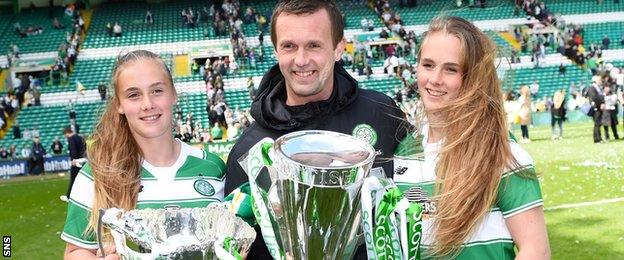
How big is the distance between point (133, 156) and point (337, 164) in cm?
125

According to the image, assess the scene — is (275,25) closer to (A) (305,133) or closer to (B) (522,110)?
(A) (305,133)

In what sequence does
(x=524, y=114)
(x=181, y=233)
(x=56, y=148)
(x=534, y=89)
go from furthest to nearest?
(x=534, y=89), (x=56, y=148), (x=524, y=114), (x=181, y=233)

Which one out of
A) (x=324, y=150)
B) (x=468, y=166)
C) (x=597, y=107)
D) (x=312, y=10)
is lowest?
(x=597, y=107)

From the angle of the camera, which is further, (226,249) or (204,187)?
(204,187)

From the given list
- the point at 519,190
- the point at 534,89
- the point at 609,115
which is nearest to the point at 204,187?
the point at 519,190

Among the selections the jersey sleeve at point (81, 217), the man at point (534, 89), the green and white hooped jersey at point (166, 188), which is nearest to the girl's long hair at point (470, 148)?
the green and white hooped jersey at point (166, 188)

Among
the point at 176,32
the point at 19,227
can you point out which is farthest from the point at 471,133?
the point at 176,32

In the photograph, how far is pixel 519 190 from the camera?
2.42 metres

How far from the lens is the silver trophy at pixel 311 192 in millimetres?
1991

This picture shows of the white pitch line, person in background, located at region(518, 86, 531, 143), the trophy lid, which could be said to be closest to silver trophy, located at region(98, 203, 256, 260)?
the trophy lid

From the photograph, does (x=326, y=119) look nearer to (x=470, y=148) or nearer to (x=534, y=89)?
(x=470, y=148)

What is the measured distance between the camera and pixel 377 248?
210cm

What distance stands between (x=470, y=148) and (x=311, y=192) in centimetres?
68

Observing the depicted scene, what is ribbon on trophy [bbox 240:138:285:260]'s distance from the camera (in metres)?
2.17
